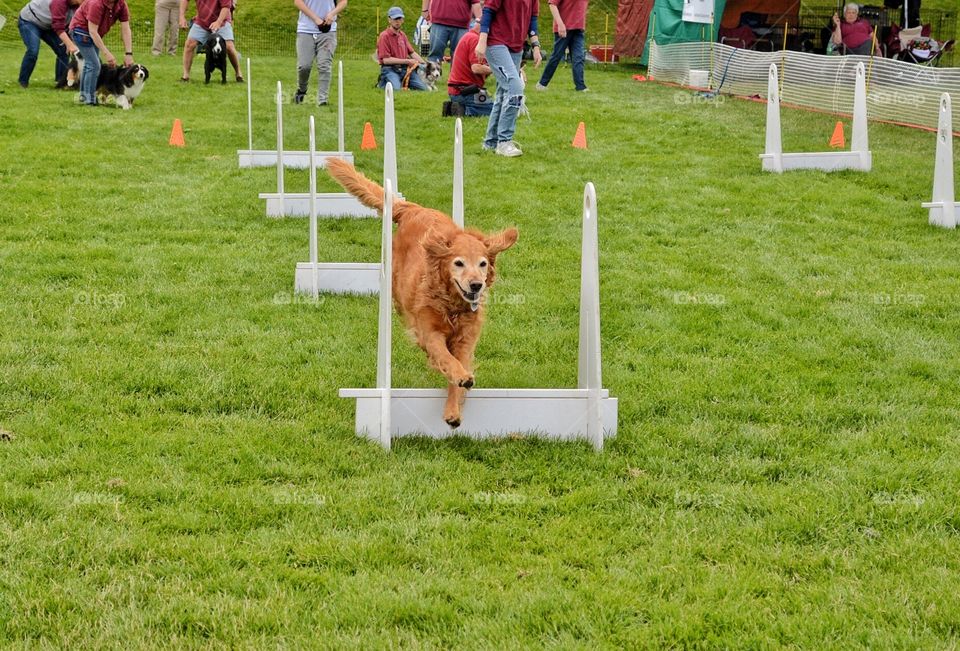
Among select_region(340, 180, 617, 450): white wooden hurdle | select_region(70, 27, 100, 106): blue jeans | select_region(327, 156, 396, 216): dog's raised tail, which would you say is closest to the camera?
select_region(340, 180, 617, 450): white wooden hurdle

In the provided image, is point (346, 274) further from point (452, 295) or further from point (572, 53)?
point (572, 53)

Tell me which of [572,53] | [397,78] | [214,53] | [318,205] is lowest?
[318,205]

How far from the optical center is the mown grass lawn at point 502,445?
3.71 meters

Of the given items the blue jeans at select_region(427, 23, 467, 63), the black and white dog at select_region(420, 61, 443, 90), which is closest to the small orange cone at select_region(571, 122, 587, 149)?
the blue jeans at select_region(427, 23, 467, 63)

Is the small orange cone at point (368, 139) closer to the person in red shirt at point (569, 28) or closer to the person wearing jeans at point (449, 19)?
the person wearing jeans at point (449, 19)

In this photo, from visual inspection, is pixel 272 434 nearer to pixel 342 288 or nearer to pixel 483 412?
pixel 483 412

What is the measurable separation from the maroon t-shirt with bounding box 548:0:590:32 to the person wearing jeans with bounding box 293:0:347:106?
4118 mm

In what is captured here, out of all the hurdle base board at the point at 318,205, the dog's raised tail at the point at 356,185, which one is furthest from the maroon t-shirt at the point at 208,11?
the dog's raised tail at the point at 356,185

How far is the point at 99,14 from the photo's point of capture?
52.7 feet

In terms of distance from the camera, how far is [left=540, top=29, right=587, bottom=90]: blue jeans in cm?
1850

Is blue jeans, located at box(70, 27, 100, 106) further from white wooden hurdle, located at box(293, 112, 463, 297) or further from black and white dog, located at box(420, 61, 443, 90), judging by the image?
white wooden hurdle, located at box(293, 112, 463, 297)

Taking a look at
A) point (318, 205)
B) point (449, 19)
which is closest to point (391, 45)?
point (449, 19)

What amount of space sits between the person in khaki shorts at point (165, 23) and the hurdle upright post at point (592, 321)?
20.5 meters

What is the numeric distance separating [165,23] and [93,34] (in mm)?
8130
